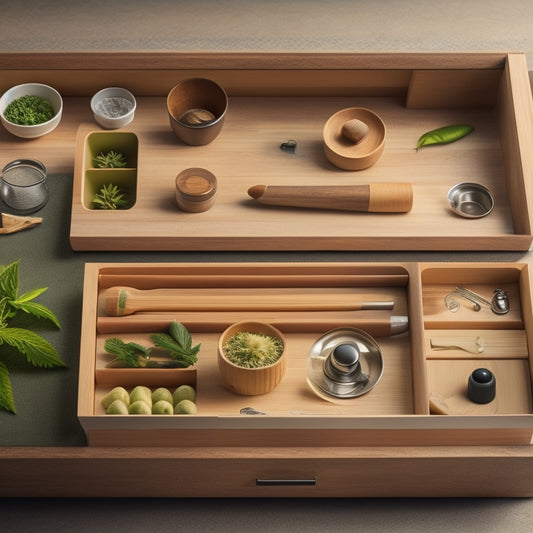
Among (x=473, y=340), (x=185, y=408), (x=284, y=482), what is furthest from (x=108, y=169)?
(x=473, y=340)

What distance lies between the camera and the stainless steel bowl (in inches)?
119

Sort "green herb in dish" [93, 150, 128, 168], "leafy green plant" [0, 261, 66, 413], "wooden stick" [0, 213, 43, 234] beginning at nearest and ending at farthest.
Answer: "leafy green plant" [0, 261, 66, 413] < "wooden stick" [0, 213, 43, 234] < "green herb in dish" [93, 150, 128, 168]

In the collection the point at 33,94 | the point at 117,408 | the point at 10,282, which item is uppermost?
the point at 33,94

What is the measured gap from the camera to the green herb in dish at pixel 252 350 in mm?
2646

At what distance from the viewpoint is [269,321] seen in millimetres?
2807

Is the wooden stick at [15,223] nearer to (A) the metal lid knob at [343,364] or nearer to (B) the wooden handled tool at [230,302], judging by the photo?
(B) the wooden handled tool at [230,302]

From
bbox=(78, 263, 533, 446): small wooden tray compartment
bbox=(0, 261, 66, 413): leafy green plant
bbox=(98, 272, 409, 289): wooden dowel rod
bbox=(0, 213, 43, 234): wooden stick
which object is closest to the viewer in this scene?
bbox=(78, 263, 533, 446): small wooden tray compartment

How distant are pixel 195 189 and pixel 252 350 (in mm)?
516

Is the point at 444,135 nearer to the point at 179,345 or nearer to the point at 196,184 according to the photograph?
the point at 196,184

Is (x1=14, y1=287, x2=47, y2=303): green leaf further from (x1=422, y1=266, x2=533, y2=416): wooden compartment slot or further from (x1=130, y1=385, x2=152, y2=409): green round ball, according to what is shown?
(x1=422, y1=266, x2=533, y2=416): wooden compartment slot

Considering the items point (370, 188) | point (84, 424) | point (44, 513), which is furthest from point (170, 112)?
point (44, 513)

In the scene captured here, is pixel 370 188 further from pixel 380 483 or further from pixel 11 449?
pixel 11 449

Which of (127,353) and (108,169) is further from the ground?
(108,169)

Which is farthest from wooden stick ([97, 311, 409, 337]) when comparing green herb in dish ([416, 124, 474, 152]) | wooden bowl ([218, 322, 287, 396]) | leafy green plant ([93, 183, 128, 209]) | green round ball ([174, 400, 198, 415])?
green herb in dish ([416, 124, 474, 152])
